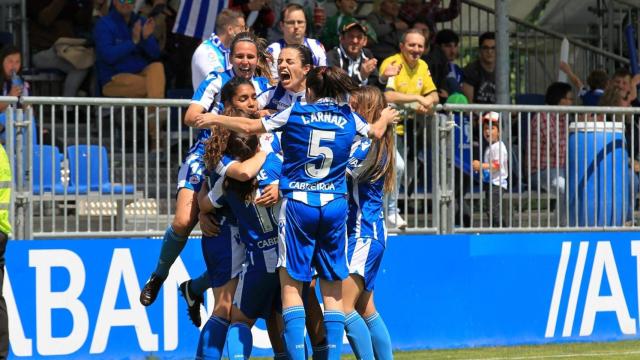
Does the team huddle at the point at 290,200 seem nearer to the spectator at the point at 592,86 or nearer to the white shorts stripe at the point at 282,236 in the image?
the white shorts stripe at the point at 282,236

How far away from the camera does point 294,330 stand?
8898 millimetres

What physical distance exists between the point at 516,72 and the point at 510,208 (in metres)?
5.72

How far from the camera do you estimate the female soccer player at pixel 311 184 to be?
8898mm

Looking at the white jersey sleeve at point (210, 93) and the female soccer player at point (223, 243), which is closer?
the female soccer player at point (223, 243)

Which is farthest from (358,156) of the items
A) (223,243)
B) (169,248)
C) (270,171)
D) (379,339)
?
(169,248)

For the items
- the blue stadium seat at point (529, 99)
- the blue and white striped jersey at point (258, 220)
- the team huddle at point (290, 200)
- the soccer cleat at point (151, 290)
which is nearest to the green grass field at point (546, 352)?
the soccer cleat at point (151, 290)

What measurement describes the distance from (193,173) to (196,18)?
Answer: 211 inches

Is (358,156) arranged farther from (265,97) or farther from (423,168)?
(423,168)

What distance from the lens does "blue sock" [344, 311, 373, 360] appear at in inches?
366

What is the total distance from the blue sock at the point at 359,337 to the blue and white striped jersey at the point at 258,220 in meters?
0.75

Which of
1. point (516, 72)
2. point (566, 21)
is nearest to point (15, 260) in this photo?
point (516, 72)

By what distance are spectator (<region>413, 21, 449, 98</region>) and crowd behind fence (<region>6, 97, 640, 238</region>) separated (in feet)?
8.52

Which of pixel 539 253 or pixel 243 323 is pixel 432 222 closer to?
pixel 539 253

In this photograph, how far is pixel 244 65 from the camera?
970 cm
